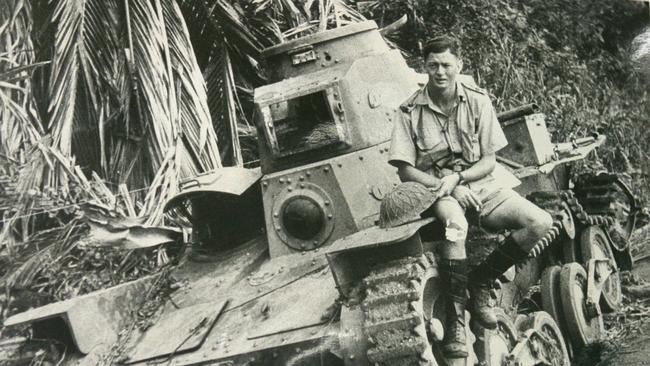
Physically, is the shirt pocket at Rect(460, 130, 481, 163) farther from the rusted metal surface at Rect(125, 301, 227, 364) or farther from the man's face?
the rusted metal surface at Rect(125, 301, 227, 364)

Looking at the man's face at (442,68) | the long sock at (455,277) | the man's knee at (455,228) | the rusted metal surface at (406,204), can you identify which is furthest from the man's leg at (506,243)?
the man's face at (442,68)

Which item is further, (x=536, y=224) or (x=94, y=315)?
(x=94, y=315)

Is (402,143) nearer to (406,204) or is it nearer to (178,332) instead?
(406,204)

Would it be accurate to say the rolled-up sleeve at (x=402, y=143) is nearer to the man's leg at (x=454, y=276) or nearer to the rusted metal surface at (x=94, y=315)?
the man's leg at (x=454, y=276)

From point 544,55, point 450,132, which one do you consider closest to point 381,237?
point 450,132

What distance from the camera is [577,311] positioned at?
26.0 ft

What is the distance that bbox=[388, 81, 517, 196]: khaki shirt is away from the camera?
5801 mm

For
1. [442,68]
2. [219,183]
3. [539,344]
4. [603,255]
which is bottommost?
[539,344]

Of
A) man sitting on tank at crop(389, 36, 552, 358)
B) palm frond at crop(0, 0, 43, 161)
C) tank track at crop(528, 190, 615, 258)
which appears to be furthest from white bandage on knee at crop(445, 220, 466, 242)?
palm frond at crop(0, 0, 43, 161)

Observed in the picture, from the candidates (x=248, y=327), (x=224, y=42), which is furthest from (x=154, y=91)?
(x=248, y=327)

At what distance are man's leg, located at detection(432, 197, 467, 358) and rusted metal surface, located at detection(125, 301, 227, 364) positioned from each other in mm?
1748

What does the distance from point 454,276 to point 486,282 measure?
40cm

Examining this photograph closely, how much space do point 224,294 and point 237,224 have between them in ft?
3.04

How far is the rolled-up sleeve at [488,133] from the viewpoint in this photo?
5.80 metres
